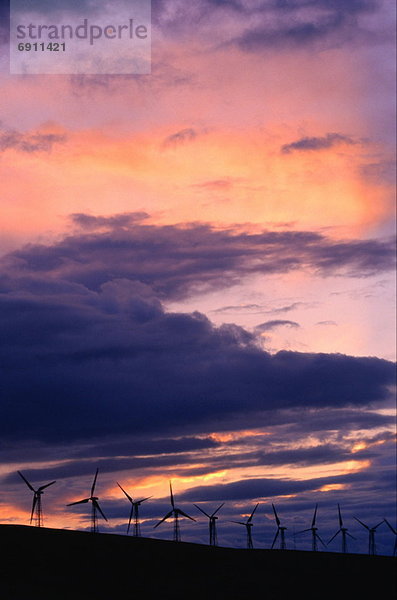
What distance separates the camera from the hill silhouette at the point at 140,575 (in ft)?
504

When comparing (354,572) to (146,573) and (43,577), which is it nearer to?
(146,573)

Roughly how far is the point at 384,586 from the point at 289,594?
22168 mm

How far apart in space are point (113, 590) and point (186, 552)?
45.3m

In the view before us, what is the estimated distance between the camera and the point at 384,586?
18462 centimetres

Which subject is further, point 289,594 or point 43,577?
point 289,594

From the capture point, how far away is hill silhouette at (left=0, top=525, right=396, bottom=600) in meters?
154

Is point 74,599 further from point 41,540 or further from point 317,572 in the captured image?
point 317,572

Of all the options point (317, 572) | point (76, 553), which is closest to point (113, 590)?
point (76, 553)

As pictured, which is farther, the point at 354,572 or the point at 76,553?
the point at 354,572

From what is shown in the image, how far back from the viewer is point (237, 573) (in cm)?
18612

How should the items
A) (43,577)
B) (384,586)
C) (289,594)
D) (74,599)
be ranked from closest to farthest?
1. (74,599)
2. (43,577)
3. (289,594)
4. (384,586)

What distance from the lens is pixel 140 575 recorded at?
557 feet

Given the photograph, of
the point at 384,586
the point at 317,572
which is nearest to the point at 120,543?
the point at 317,572

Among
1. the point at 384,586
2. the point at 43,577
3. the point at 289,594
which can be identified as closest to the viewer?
the point at 43,577
